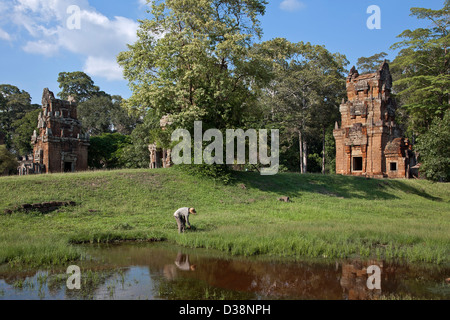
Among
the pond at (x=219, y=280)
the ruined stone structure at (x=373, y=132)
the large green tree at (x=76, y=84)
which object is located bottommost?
the pond at (x=219, y=280)

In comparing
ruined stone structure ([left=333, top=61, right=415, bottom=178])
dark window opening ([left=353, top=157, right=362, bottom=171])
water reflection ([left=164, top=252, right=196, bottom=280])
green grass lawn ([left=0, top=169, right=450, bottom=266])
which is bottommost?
water reflection ([left=164, top=252, right=196, bottom=280])

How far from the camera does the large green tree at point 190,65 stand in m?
20.5

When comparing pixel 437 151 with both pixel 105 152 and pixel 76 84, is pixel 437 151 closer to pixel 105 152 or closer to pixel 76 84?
pixel 105 152

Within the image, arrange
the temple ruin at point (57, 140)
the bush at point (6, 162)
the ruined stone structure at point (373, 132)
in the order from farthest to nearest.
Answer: the temple ruin at point (57, 140) → the bush at point (6, 162) → the ruined stone structure at point (373, 132)

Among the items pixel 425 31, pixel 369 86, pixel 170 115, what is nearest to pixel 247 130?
pixel 170 115

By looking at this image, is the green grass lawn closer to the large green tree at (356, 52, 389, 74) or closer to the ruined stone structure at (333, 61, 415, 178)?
the ruined stone structure at (333, 61, 415, 178)

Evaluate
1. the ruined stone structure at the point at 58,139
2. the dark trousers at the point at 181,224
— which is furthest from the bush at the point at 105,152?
the dark trousers at the point at 181,224

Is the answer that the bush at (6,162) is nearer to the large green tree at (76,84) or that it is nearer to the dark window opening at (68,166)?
the dark window opening at (68,166)

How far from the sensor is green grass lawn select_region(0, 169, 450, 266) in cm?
988

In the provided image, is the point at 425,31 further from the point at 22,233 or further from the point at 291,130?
the point at 22,233

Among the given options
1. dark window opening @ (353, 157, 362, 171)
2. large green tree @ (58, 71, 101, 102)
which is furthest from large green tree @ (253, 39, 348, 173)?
large green tree @ (58, 71, 101, 102)

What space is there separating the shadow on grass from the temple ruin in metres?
18.6

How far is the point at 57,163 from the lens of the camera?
106 feet

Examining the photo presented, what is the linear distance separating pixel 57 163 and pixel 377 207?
2781 centimetres
